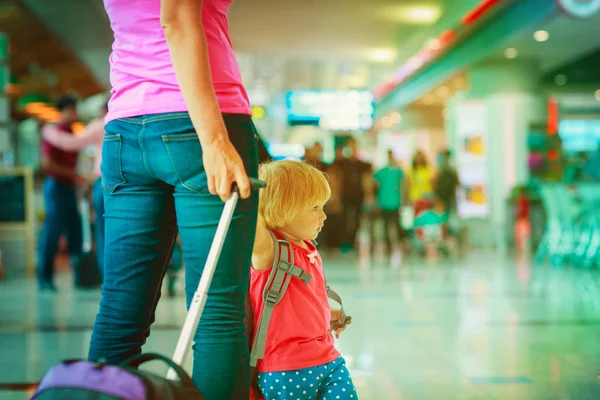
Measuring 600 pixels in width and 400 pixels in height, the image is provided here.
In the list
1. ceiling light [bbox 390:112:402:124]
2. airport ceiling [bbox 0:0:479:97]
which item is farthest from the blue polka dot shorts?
ceiling light [bbox 390:112:402:124]

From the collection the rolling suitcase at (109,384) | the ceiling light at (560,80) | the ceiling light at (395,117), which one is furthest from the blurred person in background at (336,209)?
the ceiling light at (395,117)

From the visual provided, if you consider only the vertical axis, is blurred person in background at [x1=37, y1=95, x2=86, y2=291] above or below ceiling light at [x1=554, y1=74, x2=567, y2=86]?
below

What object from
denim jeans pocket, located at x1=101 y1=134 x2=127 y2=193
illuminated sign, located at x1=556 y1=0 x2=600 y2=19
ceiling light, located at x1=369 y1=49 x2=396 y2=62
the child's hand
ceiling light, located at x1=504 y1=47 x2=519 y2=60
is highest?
ceiling light, located at x1=369 y1=49 x2=396 y2=62

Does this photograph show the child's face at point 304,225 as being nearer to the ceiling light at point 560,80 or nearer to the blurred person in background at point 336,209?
the blurred person in background at point 336,209

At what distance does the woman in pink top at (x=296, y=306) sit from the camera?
6.49ft

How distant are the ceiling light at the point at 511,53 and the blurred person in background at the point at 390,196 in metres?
3.34

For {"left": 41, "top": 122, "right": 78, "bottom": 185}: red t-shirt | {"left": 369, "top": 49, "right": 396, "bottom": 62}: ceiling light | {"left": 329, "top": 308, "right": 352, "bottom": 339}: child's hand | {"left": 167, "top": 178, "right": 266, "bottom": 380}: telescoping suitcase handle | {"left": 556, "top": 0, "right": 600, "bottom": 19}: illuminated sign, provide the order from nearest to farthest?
{"left": 167, "top": 178, "right": 266, "bottom": 380}: telescoping suitcase handle → {"left": 329, "top": 308, "right": 352, "bottom": 339}: child's hand → {"left": 41, "top": 122, "right": 78, "bottom": 185}: red t-shirt → {"left": 556, "top": 0, "right": 600, "bottom": 19}: illuminated sign → {"left": 369, "top": 49, "right": 396, "bottom": 62}: ceiling light

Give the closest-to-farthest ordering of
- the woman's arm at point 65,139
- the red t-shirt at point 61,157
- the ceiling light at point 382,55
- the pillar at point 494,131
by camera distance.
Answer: the woman's arm at point 65,139 < the red t-shirt at point 61,157 < the pillar at point 494,131 < the ceiling light at point 382,55

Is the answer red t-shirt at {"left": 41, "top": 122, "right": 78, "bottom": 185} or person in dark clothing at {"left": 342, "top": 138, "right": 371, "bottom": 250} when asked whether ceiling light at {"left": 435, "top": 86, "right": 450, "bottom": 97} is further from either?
red t-shirt at {"left": 41, "top": 122, "right": 78, "bottom": 185}

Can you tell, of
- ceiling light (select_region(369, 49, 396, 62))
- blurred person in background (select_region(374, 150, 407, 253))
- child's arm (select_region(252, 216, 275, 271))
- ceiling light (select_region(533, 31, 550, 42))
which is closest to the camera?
child's arm (select_region(252, 216, 275, 271))

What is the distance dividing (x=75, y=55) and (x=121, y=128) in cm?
1601

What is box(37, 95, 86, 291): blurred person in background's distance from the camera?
6254 mm

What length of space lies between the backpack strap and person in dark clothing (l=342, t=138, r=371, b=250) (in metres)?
8.93

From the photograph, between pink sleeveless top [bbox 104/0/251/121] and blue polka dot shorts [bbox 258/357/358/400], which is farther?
blue polka dot shorts [bbox 258/357/358/400]
